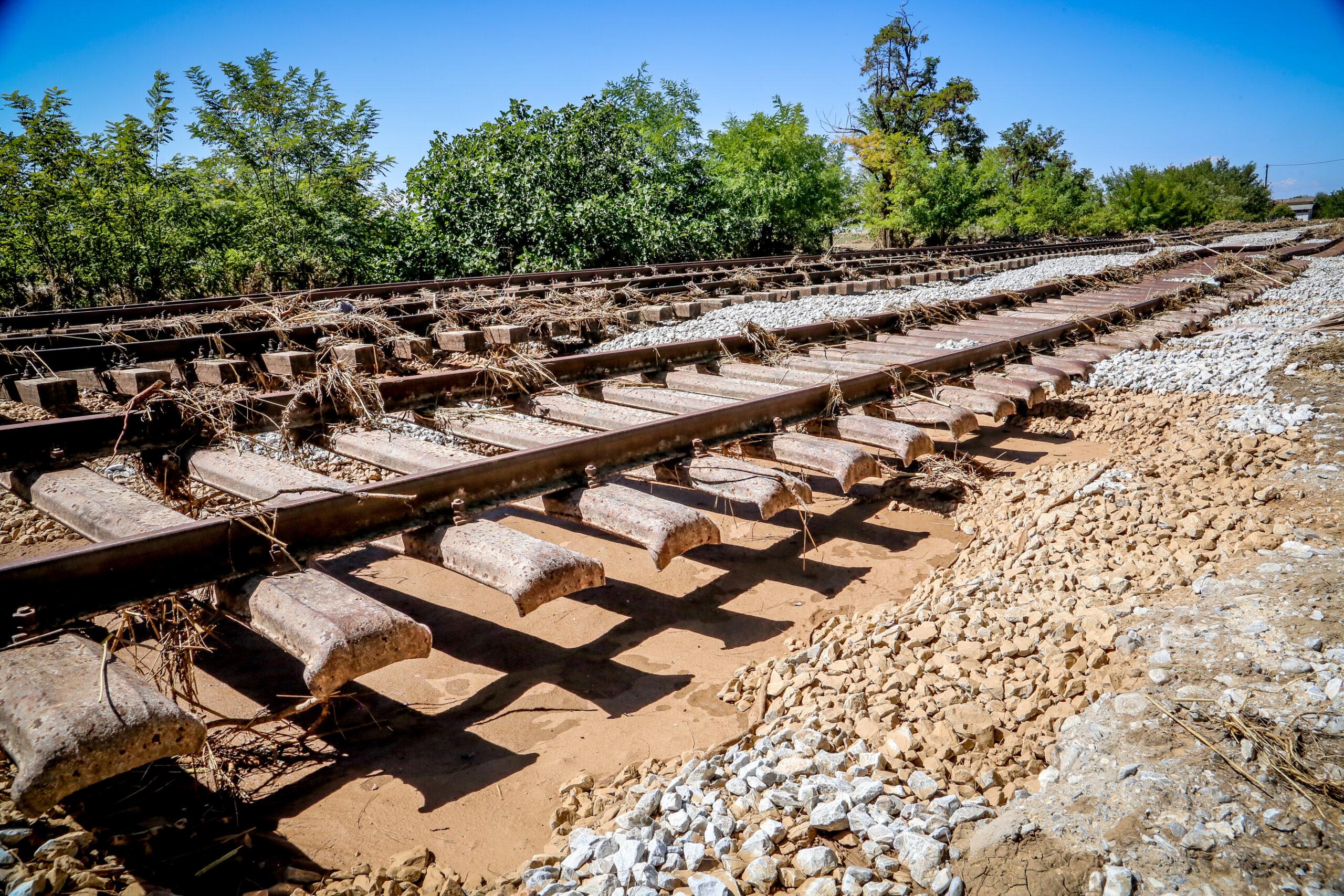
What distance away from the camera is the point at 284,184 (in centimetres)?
1617

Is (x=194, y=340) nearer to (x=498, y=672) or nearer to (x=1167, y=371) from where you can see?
(x=498, y=672)

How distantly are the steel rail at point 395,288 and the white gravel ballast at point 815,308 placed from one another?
92.4 inches

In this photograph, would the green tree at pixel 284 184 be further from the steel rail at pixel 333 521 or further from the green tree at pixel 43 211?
the steel rail at pixel 333 521

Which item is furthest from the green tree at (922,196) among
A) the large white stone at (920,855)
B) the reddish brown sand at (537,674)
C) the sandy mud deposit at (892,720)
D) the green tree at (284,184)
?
the large white stone at (920,855)

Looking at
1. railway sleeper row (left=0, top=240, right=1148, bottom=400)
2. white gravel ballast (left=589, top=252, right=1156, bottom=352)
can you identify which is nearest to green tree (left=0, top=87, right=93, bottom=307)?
railway sleeper row (left=0, top=240, right=1148, bottom=400)

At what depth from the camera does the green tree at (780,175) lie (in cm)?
2292

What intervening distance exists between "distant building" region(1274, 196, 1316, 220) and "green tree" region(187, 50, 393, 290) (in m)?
65.3

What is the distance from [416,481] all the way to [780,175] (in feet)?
74.2

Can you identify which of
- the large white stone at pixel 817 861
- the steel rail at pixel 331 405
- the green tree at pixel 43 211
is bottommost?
the large white stone at pixel 817 861

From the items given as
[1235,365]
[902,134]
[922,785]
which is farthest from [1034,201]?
[922,785]

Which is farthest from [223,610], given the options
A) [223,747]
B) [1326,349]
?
[1326,349]

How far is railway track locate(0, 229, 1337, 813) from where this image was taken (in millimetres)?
1885

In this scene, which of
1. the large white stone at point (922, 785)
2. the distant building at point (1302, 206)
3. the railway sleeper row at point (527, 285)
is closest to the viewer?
the large white stone at point (922, 785)

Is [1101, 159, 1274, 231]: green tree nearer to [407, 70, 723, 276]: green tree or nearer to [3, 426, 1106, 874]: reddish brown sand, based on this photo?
[407, 70, 723, 276]: green tree
